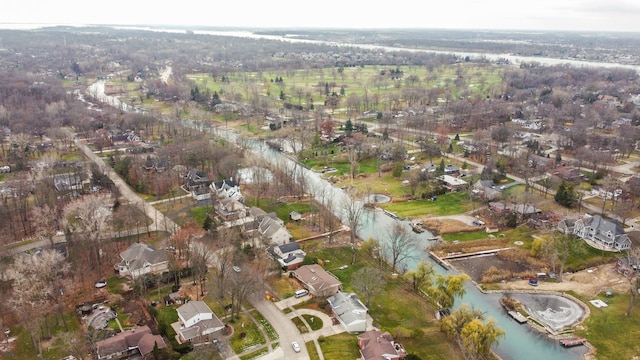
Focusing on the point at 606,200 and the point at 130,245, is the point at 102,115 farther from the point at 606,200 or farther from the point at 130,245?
the point at 606,200

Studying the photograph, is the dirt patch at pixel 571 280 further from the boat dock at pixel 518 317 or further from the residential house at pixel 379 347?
the residential house at pixel 379 347

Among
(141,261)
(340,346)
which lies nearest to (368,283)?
(340,346)

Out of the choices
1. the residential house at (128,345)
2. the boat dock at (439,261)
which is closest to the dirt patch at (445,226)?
the boat dock at (439,261)

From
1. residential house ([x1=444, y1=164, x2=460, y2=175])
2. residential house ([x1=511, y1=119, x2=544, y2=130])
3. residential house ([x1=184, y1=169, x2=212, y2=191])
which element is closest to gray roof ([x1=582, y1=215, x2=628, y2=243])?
residential house ([x1=444, y1=164, x2=460, y2=175])

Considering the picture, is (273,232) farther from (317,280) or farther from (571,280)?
(571,280)

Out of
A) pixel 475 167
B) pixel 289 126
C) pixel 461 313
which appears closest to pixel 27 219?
pixel 461 313
